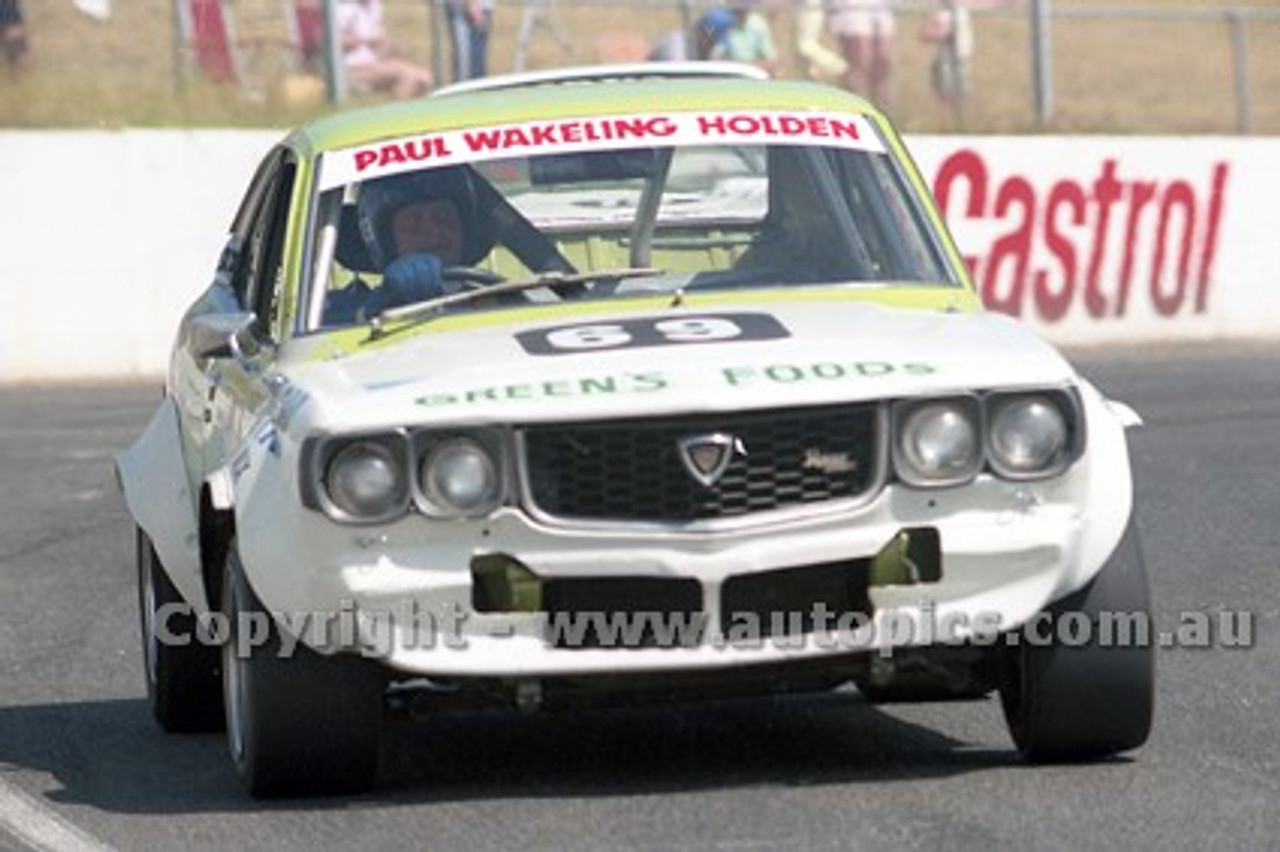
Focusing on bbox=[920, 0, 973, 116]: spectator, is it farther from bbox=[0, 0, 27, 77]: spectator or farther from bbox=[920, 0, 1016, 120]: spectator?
bbox=[0, 0, 27, 77]: spectator

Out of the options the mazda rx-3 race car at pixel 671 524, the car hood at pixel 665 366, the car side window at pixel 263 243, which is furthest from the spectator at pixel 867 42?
the car hood at pixel 665 366

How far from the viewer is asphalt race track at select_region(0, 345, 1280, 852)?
6348 mm

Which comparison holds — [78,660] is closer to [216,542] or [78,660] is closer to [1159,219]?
[216,542]

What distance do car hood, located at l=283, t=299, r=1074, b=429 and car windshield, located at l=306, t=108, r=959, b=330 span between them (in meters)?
0.38

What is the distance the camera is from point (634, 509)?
6539 millimetres

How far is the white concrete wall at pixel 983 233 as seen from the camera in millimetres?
21094

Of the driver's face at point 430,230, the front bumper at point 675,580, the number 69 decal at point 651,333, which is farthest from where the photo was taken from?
the driver's face at point 430,230

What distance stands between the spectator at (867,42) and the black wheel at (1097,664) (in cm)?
1679

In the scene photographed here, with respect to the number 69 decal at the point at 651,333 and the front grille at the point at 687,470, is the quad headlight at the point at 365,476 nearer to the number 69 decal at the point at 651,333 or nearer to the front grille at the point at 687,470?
the front grille at the point at 687,470

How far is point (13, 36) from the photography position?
73.8 feet

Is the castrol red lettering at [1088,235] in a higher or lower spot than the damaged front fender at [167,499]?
lower

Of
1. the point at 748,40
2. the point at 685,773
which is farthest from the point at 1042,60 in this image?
the point at 685,773

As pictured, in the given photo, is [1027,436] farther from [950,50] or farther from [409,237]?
[950,50]

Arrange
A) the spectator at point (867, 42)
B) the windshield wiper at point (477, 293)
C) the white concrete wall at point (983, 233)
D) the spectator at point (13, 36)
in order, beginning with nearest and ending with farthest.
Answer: the windshield wiper at point (477, 293)
the white concrete wall at point (983, 233)
the spectator at point (13, 36)
the spectator at point (867, 42)
